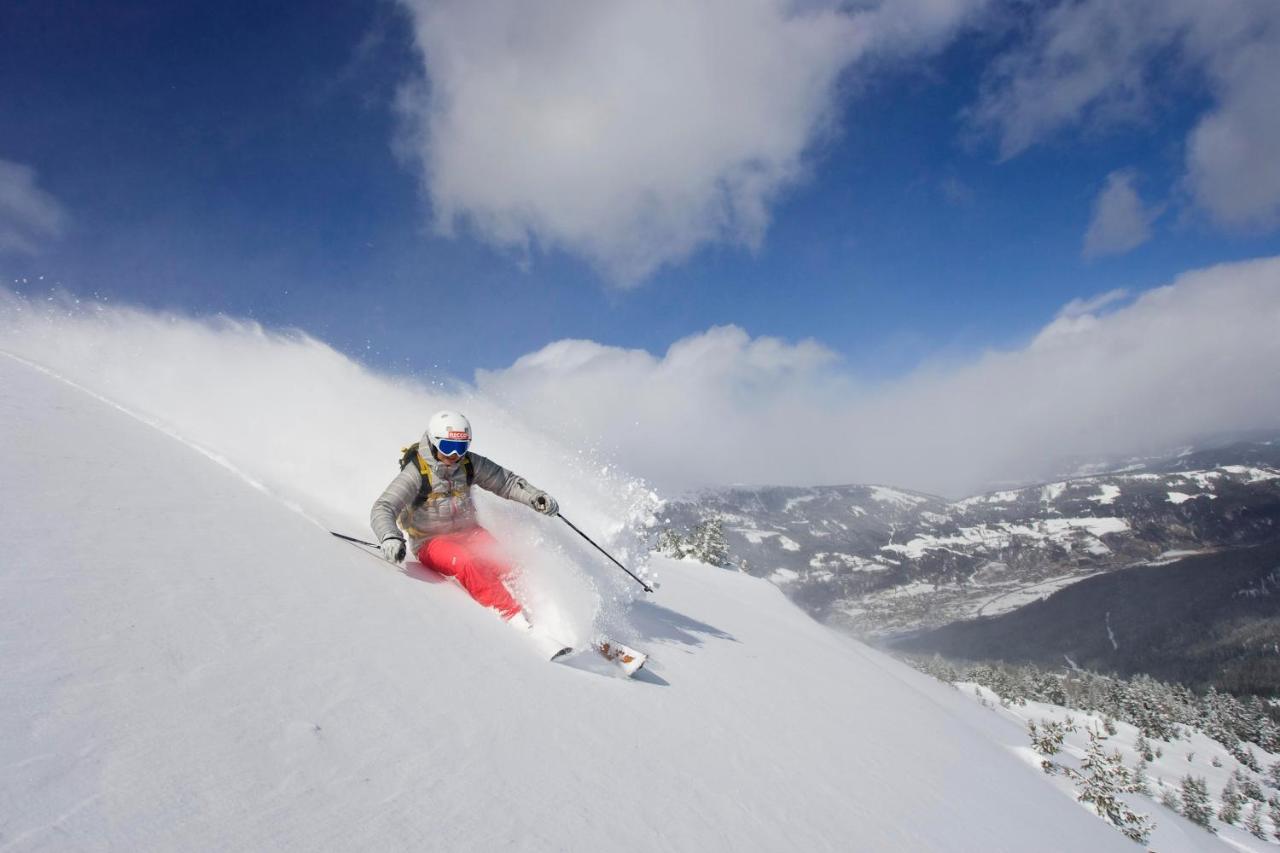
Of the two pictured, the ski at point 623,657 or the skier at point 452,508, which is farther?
the skier at point 452,508

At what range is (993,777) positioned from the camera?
905 cm

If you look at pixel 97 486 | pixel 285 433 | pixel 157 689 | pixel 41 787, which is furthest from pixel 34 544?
pixel 285 433

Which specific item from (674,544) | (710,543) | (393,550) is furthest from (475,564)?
(710,543)

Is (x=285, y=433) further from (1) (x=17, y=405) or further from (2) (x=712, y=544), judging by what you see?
(2) (x=712, y=544)

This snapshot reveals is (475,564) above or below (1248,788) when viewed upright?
below

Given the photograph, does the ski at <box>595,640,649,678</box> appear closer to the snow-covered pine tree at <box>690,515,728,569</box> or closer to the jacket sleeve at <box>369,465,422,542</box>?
the jacket sleeve at <box>369,465,422,542</box>

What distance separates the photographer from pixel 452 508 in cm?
711

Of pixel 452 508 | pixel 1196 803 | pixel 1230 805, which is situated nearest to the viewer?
pixel 452 508

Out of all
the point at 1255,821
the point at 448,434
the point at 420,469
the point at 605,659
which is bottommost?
the point at 1255,821

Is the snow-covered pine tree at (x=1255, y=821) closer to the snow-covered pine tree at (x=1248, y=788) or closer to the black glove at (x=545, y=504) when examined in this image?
the snow-covered pine tree at (x=1248, y=788)

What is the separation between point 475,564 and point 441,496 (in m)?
1.12

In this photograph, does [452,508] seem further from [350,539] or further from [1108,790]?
[1108,790]

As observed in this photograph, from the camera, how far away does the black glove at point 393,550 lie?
579cm

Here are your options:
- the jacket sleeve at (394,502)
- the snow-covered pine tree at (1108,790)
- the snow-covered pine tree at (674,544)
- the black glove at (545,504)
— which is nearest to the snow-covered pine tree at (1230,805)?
the snow-covered pine tree at (674,544)
